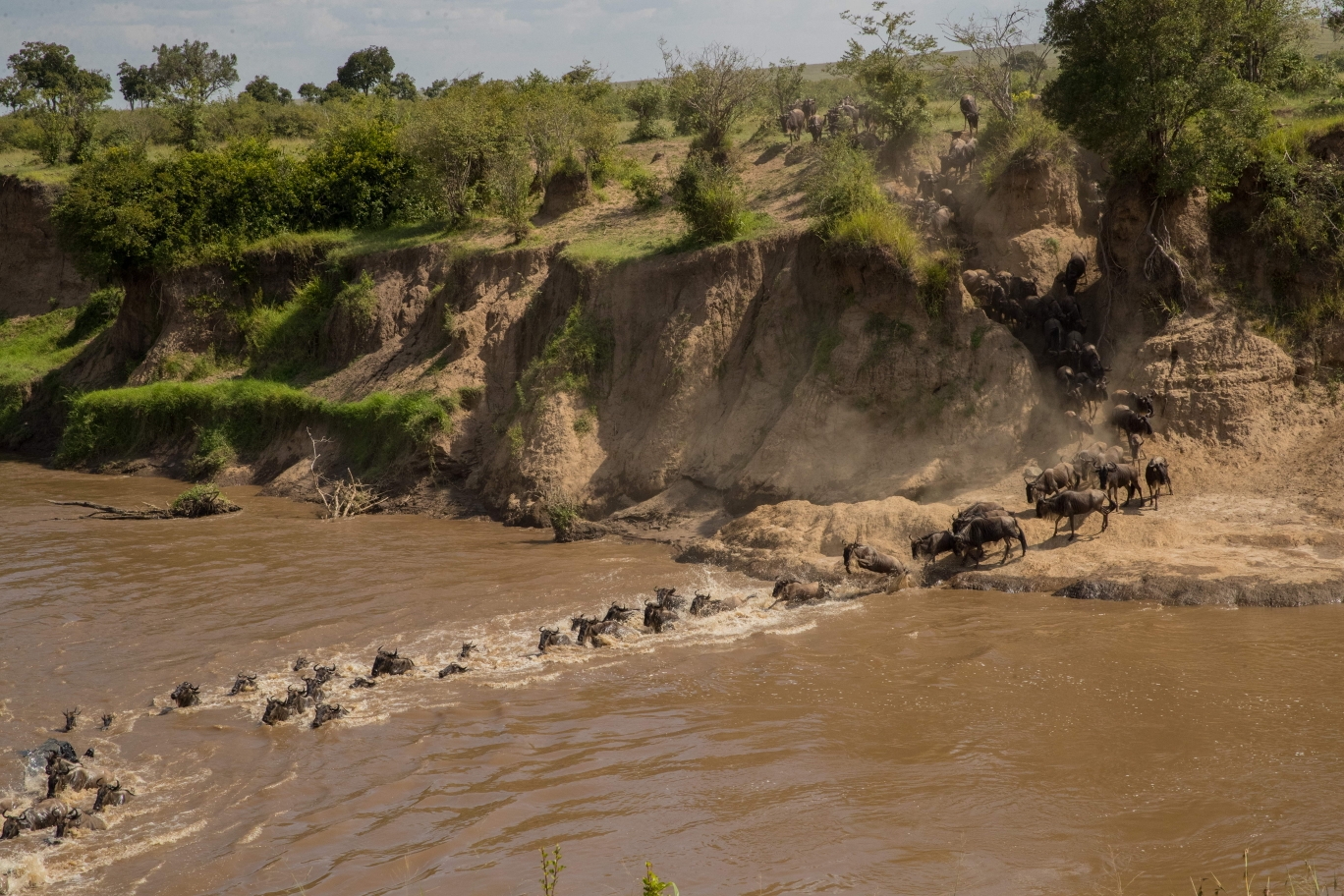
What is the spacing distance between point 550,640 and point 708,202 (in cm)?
1030

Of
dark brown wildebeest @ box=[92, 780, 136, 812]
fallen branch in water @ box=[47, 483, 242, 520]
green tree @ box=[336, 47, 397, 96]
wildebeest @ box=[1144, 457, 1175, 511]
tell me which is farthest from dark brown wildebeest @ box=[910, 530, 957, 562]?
green tree @ box=[336, 47, 397, 96]

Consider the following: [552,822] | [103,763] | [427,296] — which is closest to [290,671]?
[103,763]

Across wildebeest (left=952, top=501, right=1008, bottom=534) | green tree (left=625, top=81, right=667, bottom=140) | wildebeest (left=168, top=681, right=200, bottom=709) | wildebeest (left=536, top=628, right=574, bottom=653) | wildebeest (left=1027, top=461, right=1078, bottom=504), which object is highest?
green tree (left=625, top=81, right=667, bottom=140)

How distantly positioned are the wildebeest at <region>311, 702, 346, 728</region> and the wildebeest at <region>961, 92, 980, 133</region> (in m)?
17.0

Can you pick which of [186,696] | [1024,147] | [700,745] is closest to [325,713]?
[186,696]

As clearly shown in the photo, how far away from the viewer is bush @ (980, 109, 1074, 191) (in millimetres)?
17484

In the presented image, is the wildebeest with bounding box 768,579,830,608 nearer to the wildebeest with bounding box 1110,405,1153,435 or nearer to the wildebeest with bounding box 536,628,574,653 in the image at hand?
the wildebeest with bounding box 536,628,574,653

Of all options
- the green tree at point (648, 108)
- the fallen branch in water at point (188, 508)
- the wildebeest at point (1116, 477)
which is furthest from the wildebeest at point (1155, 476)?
the green tree at point (648, 108)

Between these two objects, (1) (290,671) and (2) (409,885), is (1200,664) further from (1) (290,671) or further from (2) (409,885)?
(1) (290,671)

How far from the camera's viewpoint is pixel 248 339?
2688 centimetres

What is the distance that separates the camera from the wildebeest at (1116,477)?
13070 mm

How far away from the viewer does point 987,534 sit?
12758mm

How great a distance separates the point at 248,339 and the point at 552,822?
22524mm

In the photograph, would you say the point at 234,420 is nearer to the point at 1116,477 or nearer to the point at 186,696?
the point at 186,696
